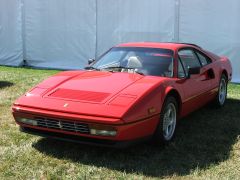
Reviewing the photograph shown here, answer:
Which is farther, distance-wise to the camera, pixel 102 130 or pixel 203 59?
pixel 203 59

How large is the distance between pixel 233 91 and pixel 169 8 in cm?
324

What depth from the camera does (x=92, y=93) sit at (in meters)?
4.82

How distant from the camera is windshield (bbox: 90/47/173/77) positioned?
560 cm

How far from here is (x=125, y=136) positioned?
4398mm

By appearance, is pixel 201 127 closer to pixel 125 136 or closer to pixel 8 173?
pixel 125 136

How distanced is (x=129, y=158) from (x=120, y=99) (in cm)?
67

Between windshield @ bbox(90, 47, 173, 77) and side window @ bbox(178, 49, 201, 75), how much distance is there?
0.29 meters

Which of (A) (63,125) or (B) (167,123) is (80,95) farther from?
(B) (167,123)

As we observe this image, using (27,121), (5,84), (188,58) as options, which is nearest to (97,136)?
(27,121)

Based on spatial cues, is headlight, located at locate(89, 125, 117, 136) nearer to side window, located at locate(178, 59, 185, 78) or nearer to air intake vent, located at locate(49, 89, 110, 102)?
air intake vent, located at locate(49, 89, 110, 102)

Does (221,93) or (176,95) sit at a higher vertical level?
(176,95)

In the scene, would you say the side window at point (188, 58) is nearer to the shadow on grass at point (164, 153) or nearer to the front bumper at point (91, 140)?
the shadow on grass at point (164, 153)

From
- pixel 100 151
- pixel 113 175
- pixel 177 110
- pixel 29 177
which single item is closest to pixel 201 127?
pixel 177 110

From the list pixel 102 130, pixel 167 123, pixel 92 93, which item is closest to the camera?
pixel 102 130
